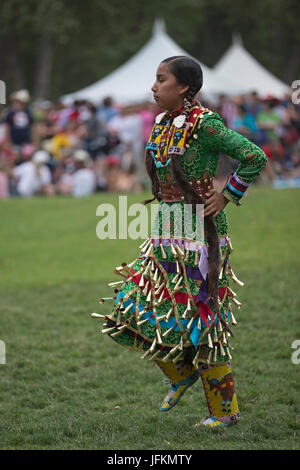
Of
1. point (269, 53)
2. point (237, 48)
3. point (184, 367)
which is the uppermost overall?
point (269, 53)

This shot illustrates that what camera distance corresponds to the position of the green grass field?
14.4ft

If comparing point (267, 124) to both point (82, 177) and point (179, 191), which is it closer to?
point (82, 177)

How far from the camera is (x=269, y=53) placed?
4681cm

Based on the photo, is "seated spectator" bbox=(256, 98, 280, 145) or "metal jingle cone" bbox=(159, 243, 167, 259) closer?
"metal jingle cone" bbox=(159, 243, 167, 259)

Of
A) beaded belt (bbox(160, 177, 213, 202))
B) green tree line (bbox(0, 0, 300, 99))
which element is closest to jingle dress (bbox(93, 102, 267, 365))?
beaded belt (bbox(160, 177, 213, 202))

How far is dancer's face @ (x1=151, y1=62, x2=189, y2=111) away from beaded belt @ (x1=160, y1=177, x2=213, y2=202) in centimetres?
45

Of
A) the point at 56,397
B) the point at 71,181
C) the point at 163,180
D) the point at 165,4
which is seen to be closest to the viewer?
the point at 163,180

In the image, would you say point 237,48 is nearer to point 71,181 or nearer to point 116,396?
point 71,181

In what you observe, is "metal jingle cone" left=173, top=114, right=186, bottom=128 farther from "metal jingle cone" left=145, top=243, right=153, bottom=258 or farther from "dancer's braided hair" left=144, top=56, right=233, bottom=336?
"metal jingle cone" left=145, top=243, right=153, bottom=258

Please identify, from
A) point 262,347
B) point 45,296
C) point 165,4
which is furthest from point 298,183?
point 165,4

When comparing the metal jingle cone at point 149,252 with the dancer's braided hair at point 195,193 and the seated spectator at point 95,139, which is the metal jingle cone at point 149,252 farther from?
the seated spectator at point 95,139

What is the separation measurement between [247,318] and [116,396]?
2.35m

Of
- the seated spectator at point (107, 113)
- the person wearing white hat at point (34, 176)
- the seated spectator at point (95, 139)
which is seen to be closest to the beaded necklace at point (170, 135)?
the person wearing white hat at point (34, 176)

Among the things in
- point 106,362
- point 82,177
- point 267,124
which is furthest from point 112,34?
point 106,362
